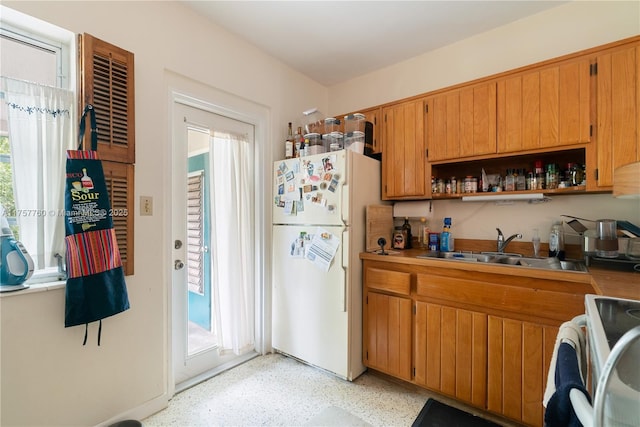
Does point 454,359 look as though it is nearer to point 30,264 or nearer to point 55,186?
point 30,264

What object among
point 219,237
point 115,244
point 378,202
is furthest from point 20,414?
point 378,202

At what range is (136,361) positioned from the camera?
1723mm

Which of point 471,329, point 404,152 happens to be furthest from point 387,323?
point 404,152

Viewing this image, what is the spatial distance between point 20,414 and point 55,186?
1.12 m

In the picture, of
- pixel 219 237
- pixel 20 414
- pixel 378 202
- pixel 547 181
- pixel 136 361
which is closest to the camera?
pixel 20 414

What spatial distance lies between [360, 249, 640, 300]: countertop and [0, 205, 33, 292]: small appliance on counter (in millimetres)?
2015

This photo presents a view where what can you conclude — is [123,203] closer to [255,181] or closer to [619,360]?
[255,181]

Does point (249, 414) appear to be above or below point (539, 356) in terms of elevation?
below

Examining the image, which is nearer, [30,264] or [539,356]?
[30,264]

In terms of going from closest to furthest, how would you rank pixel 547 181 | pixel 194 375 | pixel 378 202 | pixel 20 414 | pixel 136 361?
pixel 20 414 < pixel 136 361 < pixel 547 181 < pixel 194 375 < pixel 378 202

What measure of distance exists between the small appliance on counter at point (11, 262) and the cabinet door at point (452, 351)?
7.29 feet

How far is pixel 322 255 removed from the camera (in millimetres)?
2199

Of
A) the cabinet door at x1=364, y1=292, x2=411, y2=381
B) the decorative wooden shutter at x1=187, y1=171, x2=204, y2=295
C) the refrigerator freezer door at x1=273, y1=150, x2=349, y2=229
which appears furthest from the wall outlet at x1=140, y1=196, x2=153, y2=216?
the cabinet door at x1=364, y1=292, x2=411, y2=381

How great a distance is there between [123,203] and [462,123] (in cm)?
236
